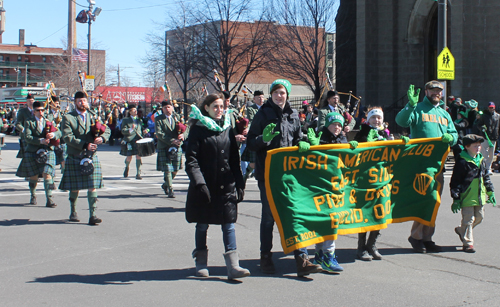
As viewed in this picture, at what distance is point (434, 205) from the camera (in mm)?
6473

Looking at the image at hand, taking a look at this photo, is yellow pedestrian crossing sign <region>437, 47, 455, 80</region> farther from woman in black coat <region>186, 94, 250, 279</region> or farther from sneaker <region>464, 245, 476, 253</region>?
woman in black coat <region>186, 94, 250, 279</region>

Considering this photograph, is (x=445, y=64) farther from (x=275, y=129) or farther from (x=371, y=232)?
(x=275, y=129)

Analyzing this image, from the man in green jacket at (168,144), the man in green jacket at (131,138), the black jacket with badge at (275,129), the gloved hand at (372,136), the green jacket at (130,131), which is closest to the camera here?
the black jacket with badge at (275,129)

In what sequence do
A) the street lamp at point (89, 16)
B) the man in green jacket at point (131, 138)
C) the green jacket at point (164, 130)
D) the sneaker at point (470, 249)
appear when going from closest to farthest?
the sneaker at point (470, 249), the green jacket at point (164, 130), the man in green jacket at point (131, 138), the street lamp at point (89, 16)

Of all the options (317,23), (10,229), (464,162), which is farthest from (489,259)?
(317,23)

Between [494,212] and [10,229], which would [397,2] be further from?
[10,229]

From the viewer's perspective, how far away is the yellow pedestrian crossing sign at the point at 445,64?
15.0 meters

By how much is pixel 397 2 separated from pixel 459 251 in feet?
70.9

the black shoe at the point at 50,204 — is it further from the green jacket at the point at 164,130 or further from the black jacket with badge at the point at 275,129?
the black jacket with badge at the point at 275,129

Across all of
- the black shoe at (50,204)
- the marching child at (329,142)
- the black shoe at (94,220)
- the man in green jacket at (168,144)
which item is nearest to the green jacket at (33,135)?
the black shoe at (50,204)

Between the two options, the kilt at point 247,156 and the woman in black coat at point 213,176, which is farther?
the kilt at point 247,156

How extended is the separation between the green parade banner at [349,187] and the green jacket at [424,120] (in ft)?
0.78

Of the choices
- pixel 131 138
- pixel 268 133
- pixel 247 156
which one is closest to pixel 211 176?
pixel 268 133

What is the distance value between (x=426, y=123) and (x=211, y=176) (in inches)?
107
